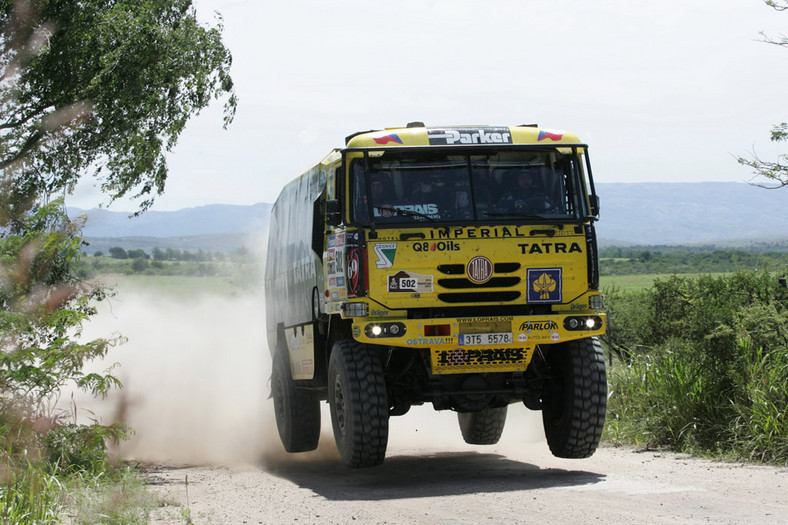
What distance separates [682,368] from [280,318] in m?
5.53

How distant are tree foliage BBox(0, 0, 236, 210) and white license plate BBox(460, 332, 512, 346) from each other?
697 centimetres

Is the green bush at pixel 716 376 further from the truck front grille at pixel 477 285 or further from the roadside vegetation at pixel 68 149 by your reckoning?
the roadside vegetation at pixel 68 149

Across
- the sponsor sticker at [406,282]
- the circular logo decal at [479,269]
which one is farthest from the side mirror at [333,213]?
the circular logo decal at [479,269]

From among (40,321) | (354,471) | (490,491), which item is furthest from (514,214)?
(40,321)

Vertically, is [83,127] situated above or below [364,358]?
above

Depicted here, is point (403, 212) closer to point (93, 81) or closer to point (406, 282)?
point (406, 282)

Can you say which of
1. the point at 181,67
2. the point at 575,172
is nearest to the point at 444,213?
the point at 575,172

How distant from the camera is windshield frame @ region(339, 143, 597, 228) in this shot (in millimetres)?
10414

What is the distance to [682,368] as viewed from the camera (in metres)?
13.3

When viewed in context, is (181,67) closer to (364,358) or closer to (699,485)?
(364,358)

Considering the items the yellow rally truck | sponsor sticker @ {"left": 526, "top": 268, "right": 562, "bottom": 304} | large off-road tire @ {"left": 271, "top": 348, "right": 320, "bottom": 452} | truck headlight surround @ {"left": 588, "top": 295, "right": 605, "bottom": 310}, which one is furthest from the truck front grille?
large off-road tire @ {"left": 271, "top": 348, "right": 320, "bottom": 452}

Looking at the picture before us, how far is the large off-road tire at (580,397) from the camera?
34.9 ft

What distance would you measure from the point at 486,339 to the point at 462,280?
2.04 feet

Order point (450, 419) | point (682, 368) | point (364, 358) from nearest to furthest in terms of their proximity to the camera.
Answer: point (364, 358), point (682, 368), point (450, 419)
